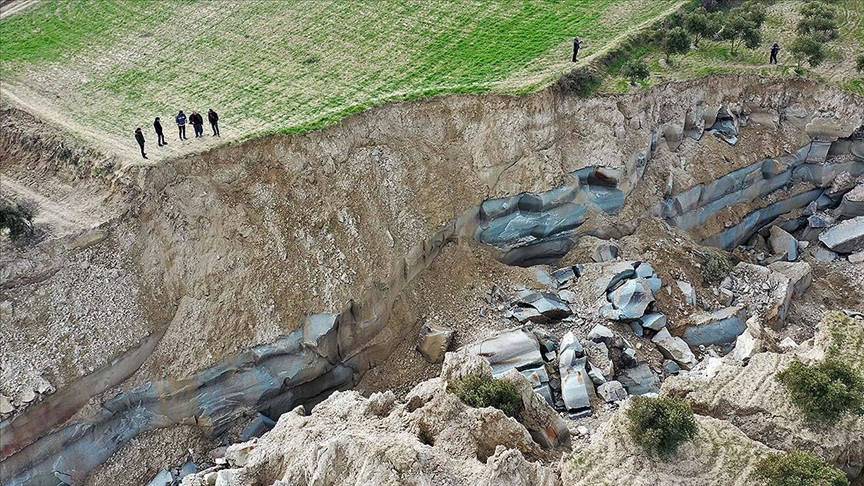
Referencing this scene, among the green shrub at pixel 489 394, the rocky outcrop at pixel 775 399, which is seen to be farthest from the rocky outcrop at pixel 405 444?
the rocky outcrop at pixel 775 399

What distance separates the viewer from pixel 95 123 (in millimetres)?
31594

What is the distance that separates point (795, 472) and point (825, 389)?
383 cm

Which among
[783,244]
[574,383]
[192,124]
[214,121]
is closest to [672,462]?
[574,383]

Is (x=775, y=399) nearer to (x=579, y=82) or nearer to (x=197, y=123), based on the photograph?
(x=579, y=82)

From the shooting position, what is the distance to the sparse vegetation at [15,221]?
81.3 ft

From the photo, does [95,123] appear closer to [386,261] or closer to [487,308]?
[386,261]

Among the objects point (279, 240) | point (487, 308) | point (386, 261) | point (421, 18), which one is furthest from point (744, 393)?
point (421, 18)

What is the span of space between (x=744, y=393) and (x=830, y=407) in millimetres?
2398

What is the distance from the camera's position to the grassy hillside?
36438mm

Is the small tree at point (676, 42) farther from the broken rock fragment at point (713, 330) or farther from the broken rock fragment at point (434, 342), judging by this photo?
the broken rock fragment at point (434, 342)

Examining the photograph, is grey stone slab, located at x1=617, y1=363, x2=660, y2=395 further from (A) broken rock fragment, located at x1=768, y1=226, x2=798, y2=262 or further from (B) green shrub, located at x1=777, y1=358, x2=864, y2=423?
(A) broken rock fragment, located at x1=768, y1=226, x2=798, y2=262

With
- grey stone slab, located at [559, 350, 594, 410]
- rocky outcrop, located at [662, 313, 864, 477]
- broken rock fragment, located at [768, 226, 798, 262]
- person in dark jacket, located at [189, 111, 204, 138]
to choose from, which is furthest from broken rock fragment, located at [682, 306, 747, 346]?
person in dark jacket, located at [189, 111, 204, 138]

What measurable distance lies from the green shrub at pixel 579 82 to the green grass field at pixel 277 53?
95cm

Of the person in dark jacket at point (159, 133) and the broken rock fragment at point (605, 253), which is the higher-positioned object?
the person in dark jacket at point (159, 133)
